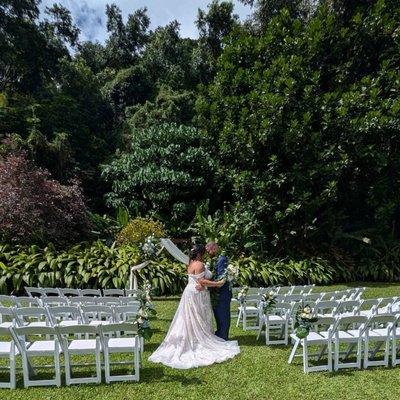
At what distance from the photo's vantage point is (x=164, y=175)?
17.4 m

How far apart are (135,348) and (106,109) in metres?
21.3

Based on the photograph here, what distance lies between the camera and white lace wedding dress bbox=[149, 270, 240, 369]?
664 cm

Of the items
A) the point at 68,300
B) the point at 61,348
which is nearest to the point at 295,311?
the point at 61,348

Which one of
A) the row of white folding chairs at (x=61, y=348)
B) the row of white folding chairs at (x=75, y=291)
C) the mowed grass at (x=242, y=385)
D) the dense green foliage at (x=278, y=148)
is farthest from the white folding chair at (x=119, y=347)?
the dense green foliage at (x=278, y=148)

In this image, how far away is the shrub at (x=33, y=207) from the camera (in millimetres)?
13492

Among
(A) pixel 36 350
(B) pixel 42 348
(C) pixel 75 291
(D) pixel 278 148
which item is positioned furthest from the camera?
(D) pixel 278 148

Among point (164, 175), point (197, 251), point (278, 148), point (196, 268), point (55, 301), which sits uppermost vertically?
point (278, 148)

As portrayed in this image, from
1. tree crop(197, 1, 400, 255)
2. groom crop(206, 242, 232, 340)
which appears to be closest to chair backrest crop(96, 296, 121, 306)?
groom crop(206, 242, 232, 340)

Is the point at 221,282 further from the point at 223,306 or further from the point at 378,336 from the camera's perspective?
the point at 378,336

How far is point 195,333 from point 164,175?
1097 centimetres

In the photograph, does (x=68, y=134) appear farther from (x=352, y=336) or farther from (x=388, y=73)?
(x=352, y=336)

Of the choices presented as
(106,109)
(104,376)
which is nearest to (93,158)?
(106,109)

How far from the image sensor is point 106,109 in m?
25.3

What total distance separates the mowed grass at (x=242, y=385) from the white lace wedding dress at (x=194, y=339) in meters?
0.21
